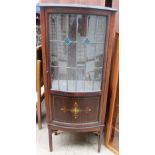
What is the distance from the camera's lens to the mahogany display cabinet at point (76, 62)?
141 centimetres

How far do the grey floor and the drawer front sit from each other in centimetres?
34

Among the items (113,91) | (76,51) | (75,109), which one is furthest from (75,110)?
(76,51)

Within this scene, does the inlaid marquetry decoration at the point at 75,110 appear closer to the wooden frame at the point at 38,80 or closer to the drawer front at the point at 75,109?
the drawer front at the point at 75,109

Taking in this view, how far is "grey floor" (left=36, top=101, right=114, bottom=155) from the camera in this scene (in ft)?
5.97

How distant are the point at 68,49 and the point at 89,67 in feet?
0.71

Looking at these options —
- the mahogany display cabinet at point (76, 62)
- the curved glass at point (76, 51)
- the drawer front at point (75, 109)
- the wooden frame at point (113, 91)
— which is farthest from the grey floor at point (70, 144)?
the curved glass at point (76, 51)

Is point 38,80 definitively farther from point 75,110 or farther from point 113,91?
point 113,91

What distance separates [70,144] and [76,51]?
3.10ft

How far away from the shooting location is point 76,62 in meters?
1.53

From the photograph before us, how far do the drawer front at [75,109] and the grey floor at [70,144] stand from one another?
0.34 metres
